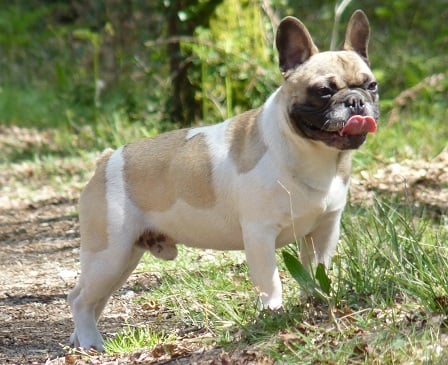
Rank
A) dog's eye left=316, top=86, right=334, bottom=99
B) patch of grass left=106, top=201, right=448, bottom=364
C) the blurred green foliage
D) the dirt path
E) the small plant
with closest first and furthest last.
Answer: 1. patch of grass left=106, top=201, right=448, bottom=364
2. the small plant
3. dog's eye left=316, top=86, right=334, bottom=99
4. the dirt path
5. the blurred green foliage

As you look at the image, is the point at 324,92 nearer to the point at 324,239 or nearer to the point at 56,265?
the point at 324,239

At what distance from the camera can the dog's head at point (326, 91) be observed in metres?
4.46

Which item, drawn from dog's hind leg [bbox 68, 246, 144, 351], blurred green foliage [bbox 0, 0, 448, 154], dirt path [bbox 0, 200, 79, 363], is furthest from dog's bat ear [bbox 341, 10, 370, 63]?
blurred green foliage [bbox 0, 0, 448, 154]

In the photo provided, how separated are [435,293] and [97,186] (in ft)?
6.38

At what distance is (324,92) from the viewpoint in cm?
455

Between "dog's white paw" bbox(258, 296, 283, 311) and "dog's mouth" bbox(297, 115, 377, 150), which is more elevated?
"dog's mouth" bbox(297, 115, 377, 150)

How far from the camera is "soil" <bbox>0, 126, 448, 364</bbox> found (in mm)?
4641

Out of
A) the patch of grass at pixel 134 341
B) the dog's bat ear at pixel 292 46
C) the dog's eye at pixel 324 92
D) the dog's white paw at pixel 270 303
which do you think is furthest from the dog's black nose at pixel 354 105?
the patch of grass at pixel 134 341

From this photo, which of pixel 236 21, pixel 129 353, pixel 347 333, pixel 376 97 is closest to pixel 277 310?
pixel 347 333

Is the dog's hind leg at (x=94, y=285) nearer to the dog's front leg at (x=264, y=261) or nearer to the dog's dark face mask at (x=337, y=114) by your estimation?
the dog's front leg at (x=264, y=261)

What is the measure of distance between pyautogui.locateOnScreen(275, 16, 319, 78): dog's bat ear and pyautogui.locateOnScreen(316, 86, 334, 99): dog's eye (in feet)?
1.02

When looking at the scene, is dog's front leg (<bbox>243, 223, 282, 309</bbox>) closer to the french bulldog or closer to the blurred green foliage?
the french bulldog

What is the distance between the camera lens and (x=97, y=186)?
515cm

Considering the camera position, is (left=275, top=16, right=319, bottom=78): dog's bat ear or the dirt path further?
the dirt path
